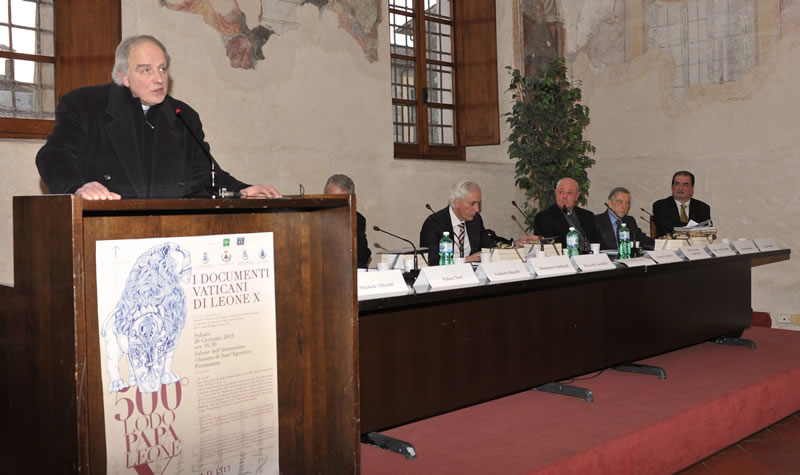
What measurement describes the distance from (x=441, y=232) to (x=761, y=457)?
8.49ft

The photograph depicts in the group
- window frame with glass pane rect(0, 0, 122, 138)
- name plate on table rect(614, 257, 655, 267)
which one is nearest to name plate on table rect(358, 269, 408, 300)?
name plate on table rect(614, 257, 655, 267)

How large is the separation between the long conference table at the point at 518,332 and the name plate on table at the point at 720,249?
73mm

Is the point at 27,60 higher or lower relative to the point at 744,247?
higher

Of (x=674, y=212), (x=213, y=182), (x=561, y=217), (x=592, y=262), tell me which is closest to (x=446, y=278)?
(x=592, y=262)

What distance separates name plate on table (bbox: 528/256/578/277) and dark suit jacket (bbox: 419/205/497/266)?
4.33 ft

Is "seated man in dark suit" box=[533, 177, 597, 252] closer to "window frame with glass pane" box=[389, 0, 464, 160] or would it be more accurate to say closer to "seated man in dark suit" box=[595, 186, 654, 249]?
"seated man in dark suit" box=[595, 186, 654, 249]

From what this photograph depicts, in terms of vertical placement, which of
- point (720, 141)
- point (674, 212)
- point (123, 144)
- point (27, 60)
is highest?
point (27, 60)

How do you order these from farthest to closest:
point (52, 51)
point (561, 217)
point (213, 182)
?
point (561, 217) → point (52, 51) → point (213, 182)

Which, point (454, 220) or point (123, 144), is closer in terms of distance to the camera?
point (123, 144)

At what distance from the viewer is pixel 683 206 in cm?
772

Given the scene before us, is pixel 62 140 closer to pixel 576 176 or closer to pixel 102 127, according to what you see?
pixel 102 127

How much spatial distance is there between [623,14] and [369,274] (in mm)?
7097

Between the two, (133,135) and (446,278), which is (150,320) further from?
(446,278)

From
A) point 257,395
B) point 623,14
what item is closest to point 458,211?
point 257,395
